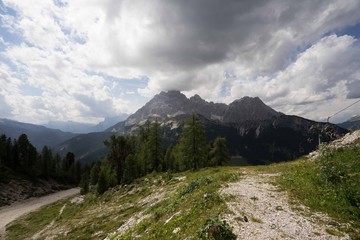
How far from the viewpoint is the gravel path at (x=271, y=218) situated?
48.6 ft

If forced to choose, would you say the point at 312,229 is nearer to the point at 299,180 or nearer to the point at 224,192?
the point at 224,192

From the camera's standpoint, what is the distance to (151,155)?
8250 cm

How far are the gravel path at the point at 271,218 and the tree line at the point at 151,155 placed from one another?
46796mm

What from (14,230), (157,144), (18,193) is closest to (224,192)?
(14,230)

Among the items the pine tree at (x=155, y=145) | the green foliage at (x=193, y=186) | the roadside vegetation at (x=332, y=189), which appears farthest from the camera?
the pine tree at (x=155, y=145)

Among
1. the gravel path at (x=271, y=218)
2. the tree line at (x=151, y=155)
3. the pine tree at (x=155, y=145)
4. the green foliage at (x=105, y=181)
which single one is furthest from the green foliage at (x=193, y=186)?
the pine tree at (x=155, y=145)

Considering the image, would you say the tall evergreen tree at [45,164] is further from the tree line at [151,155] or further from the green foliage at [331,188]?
the green foliage at [331,188]

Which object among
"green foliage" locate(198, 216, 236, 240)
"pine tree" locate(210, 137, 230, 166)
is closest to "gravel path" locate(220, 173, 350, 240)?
"green foliage" locate(198, 216, 236, 240)

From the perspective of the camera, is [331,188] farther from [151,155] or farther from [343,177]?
[151,155]

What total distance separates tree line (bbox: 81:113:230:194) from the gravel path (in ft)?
154

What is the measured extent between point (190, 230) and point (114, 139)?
71.4 m

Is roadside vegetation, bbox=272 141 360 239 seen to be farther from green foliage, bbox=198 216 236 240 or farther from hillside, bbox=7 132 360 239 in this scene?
green foliage, bbox=198 216 236 240

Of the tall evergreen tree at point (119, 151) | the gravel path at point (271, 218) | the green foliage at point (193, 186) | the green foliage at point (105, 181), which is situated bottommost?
the green foliage at point (105, 181)

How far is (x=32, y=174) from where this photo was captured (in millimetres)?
136625
